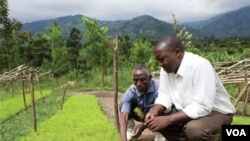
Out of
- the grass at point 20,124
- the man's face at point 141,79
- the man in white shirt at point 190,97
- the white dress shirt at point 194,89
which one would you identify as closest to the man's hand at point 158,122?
the man in white shirt at point 190,97

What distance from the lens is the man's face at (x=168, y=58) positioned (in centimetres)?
405

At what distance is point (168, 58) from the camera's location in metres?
4.08

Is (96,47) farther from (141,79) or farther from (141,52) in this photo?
(141,79)

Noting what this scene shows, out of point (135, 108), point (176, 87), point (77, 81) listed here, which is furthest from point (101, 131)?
point (77, 81)

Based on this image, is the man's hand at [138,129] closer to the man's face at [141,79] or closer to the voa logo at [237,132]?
the man's face at [141,79]

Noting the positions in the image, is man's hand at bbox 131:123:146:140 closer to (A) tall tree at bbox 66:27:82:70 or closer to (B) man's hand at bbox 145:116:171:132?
(B) man's hand at bbox 145:116:171:132

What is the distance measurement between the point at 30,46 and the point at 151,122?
31.4 metres

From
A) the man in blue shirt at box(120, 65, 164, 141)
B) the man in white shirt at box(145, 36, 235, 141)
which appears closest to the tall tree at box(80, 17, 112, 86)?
the man in blue shirt at box(120, 65, 164, 141)

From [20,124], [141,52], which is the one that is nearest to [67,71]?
[141,52]

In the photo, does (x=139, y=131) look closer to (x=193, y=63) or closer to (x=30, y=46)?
(x=193, y=63)

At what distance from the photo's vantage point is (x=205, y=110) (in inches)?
158

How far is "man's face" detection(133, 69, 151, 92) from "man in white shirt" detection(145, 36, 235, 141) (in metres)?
1.01

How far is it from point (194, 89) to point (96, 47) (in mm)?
19461

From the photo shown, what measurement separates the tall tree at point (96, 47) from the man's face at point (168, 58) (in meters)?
19.0
